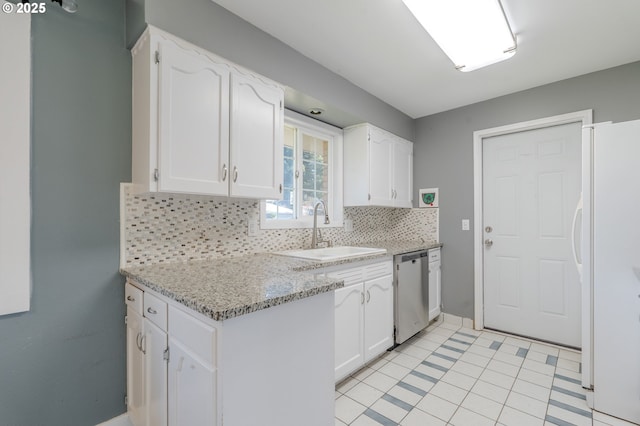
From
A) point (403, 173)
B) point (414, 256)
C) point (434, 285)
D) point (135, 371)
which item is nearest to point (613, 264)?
point (414, 256)

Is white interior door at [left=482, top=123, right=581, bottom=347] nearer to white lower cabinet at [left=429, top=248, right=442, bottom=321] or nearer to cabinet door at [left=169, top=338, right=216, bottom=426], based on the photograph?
white lower cabinet at [left=429, top=248, right=442, bottom=321]

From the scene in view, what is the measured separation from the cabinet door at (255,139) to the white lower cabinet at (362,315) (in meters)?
0.75

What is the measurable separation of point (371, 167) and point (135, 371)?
2.40 m

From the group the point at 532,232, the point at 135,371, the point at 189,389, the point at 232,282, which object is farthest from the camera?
the point at 532,232

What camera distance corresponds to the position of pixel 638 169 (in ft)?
5.45

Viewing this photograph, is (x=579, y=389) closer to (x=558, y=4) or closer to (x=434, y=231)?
(x=434, y=231)

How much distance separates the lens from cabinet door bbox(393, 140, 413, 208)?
3230 millimetres

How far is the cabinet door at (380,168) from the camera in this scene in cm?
288

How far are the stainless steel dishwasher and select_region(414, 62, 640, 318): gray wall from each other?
1.72 feet

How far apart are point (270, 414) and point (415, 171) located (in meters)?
3.16

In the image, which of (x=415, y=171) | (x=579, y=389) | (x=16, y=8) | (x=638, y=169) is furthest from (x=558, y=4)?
(x=16, y=8)

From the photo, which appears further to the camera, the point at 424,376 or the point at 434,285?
the point at 434,285

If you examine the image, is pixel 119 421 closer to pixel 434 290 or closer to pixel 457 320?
pixel 434 290

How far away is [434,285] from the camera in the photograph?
3156 mm
